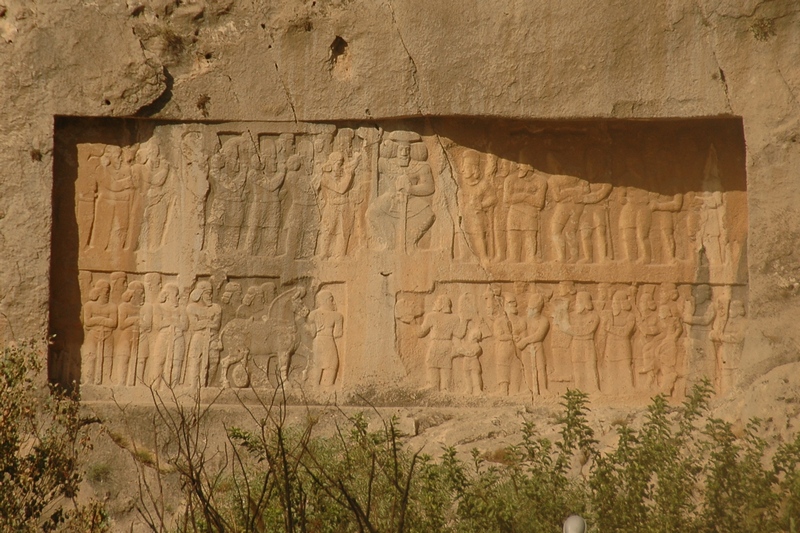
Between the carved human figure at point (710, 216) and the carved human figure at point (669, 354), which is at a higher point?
the carved human figure at point (710, 216)

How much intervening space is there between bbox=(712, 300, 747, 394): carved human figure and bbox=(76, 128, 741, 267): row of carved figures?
16.5 inches

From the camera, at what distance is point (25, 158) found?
7.40 metres

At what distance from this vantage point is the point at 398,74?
293 inches

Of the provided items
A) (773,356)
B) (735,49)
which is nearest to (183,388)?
(773,356)

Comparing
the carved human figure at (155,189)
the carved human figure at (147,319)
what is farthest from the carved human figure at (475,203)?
the carved human figure at (147,319)

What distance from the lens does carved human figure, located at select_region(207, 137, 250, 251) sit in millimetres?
7668

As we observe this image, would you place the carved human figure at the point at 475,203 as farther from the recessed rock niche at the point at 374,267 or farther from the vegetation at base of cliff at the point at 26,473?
the vegetation at base of cliff at the point at 26,473

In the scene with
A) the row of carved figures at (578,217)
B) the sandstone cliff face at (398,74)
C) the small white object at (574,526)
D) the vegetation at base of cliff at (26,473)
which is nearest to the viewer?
the small white object at (574,526)

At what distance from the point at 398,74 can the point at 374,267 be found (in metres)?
1.48

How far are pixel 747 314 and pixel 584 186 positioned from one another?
5.22 ft

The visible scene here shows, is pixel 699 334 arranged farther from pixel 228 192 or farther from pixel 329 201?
pixel 228 192

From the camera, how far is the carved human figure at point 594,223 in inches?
307

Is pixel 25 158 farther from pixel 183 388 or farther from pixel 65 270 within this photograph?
pixel 183 388

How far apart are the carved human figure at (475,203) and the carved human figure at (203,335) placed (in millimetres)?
2051
